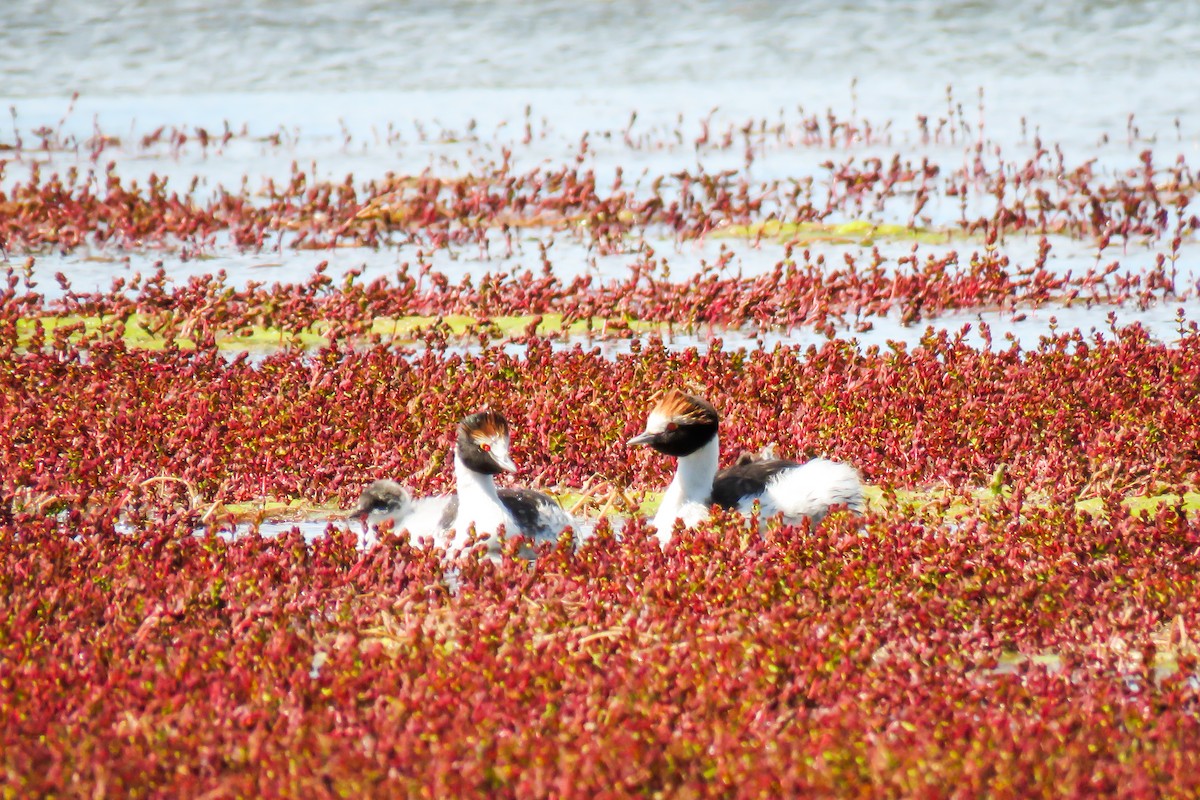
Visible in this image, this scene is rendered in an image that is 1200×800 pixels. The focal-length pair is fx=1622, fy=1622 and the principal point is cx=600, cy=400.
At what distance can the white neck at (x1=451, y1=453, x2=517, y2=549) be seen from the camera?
22.5ft

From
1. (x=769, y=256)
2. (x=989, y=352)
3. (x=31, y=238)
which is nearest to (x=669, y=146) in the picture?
(x=769, y=256)

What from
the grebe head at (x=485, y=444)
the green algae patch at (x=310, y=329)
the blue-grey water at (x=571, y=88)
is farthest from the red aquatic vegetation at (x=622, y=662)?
the blue-grey water at (x=571, y=88)

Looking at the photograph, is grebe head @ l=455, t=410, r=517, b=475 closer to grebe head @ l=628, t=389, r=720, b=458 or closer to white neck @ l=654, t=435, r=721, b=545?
grebe head @ l=628, t=389, r=720, b=458

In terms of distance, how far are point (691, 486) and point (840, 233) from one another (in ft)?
31.6

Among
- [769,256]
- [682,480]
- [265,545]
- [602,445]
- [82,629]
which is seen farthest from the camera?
[769,256]

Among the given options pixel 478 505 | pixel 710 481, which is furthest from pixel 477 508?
pixel 710 481

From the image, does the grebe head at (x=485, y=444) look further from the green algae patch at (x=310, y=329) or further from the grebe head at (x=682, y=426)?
the green algae patch at (x=310, y=329)

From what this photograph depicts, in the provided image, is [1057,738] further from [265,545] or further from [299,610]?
[265,545]

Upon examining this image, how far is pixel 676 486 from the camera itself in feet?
23.4

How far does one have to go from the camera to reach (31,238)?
1574cm

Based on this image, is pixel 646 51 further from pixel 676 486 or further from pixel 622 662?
pixel 622 662

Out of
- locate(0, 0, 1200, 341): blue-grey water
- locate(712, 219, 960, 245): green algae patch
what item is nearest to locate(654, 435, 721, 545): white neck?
locate(0, 0, 1200, 341): blue-grey water

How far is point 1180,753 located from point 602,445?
4.29 metres

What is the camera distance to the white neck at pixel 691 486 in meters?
7.06
